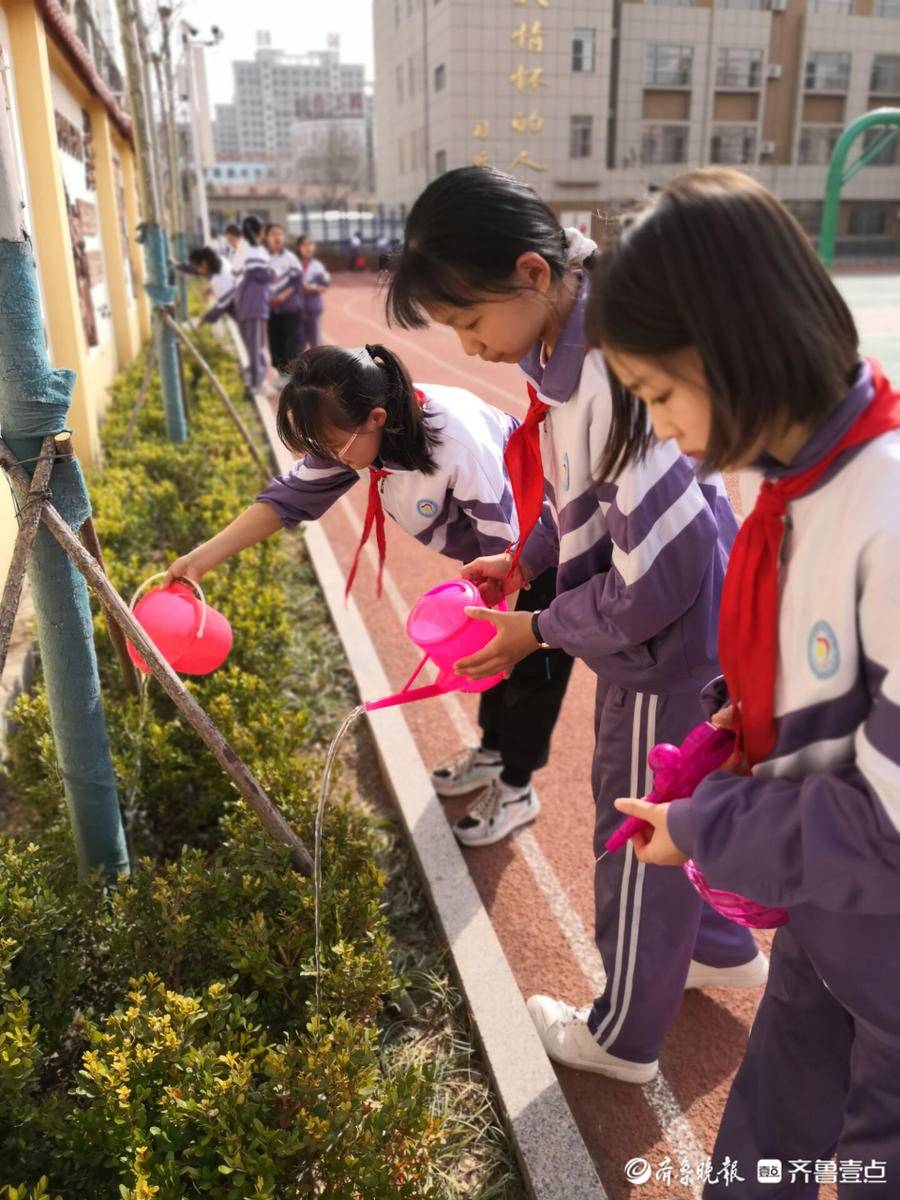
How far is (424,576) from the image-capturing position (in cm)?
595

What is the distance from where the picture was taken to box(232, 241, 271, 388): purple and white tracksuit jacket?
11.0 meters

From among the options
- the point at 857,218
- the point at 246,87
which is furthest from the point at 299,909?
the point at 246,87

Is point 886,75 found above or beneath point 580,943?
above

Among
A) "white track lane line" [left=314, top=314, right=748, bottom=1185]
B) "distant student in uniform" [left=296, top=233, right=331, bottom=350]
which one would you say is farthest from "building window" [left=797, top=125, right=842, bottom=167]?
"white track lane line" [left=314, top=314, right=748, bottom=1185]

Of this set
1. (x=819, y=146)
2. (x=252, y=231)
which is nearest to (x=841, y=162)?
(x=252, y=231)

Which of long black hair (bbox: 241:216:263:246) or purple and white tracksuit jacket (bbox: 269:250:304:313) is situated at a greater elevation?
long black hair (bbox: 241:216:263:246)

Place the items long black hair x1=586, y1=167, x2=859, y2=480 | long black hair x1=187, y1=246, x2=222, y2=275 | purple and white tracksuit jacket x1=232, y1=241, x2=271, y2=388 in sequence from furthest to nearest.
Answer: long black hair x1=187, y1=246, x2=222, y2=275, purple and white tracksuit jacket x1=232, y1=241, x2=271, y2=388, long black hair x1=586, y1=167, x2=859, y2=480

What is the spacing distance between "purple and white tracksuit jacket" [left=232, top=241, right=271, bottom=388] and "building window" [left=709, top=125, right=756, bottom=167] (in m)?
29.7

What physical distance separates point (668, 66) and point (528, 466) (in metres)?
37.2

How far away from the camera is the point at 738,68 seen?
34500 millimetres

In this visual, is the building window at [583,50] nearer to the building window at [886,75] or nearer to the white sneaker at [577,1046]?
the building window at [886,75]

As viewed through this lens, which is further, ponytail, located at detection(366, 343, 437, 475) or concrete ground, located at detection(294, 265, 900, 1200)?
ponytail, located at detection(366, 343, 437, 475)

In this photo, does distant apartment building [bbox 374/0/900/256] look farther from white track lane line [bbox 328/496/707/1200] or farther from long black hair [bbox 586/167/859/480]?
long black hair [bbox 586/167/859/480]

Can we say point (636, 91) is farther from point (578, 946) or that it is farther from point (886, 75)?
point (578, 946)
